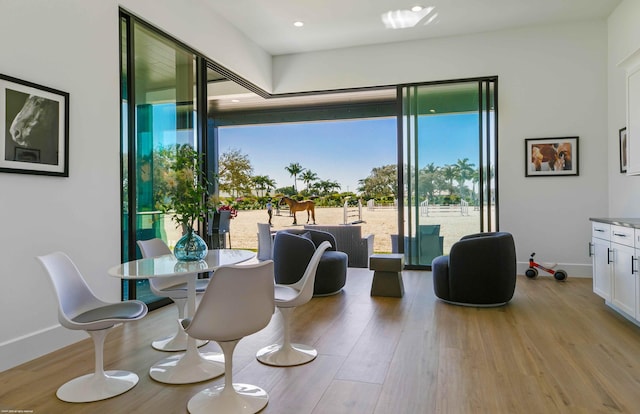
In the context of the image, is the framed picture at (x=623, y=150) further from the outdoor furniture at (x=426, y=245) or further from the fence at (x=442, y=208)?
the outdoor furniture at (x=426, y=245)

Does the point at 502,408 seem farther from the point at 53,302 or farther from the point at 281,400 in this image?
the point at 53,302

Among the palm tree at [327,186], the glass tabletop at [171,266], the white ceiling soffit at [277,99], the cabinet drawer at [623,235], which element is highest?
the white ceiling soffit at [277,99]

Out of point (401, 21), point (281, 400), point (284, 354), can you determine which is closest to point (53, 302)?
point (284, 354)

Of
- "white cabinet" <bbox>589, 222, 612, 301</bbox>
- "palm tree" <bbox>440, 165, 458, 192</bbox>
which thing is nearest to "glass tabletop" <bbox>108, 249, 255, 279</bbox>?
"white cabinet" <bbox>589, 222, 612, 301</bbox>

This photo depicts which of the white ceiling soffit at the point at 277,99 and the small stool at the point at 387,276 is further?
the white ceiling soffit at the point at 277,99

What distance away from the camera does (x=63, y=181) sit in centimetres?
346

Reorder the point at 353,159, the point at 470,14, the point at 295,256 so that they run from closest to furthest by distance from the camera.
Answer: the point at 295,256 → the point at 470,14 → the point at 353,159

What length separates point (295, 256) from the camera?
16.9 ft

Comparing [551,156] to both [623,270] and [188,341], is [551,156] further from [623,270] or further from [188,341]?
[188,341]

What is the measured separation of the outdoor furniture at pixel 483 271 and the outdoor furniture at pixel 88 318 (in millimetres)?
3129

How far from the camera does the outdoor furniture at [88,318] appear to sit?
8.25 feet

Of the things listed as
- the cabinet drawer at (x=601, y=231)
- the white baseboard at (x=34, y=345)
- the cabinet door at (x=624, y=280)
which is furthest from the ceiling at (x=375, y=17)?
the white baseboard at (x=34, y=345)

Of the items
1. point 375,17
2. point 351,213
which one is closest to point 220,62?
point 375,17

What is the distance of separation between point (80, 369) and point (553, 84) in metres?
6.53
